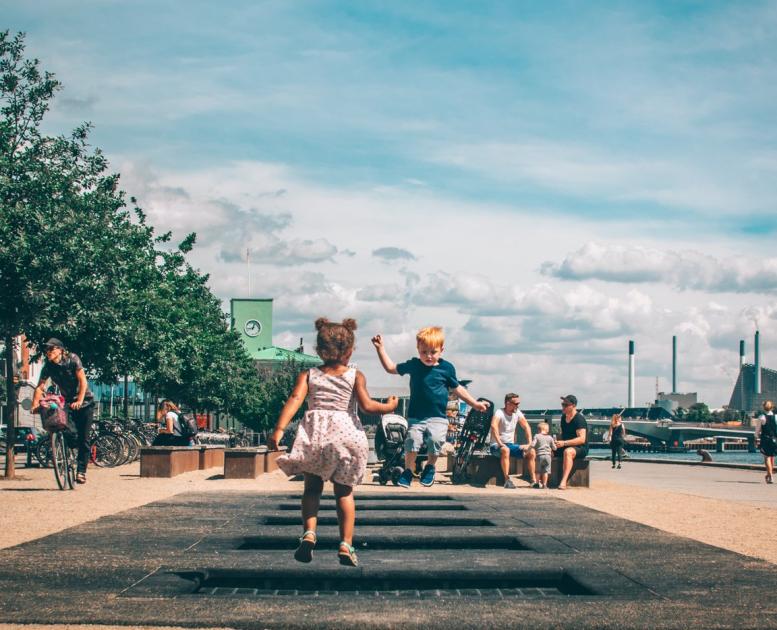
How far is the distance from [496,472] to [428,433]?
722 cm

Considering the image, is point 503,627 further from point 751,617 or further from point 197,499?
point 197,499

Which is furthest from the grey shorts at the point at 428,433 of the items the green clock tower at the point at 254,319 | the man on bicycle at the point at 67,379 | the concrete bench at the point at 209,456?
the green clock tower at the point at 254,319

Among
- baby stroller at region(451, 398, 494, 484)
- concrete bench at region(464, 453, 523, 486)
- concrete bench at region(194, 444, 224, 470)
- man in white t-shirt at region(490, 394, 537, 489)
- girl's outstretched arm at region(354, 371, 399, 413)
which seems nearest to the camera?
girl's outstretched arm at region(354, 371, 399, 413)

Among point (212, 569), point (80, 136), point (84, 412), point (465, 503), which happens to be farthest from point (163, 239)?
point (212, 569)

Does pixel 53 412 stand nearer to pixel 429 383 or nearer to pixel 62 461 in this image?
pixel 62 461

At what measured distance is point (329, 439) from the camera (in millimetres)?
6852

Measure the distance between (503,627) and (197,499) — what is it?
8.45m

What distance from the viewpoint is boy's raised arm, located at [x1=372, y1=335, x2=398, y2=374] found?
29.7ft

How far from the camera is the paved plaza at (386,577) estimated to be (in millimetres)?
5297

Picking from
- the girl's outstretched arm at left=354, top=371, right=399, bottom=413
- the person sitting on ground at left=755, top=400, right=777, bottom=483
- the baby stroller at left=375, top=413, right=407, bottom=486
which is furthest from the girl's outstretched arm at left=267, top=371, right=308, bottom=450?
the person sitting on ground at left=755, top=400, right=777, bottom=483

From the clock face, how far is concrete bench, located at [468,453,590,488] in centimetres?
12997

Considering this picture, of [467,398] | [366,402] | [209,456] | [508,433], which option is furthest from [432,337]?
[209,456]

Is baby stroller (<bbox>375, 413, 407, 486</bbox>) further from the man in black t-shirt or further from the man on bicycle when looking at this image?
the man on bicycle

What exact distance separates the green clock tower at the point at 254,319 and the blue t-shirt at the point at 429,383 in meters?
137
